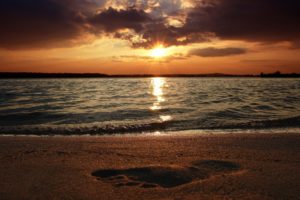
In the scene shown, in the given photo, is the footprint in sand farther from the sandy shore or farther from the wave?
the wave

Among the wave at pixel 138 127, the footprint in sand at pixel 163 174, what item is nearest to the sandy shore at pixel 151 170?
the footprint in sand at pixel 163 174

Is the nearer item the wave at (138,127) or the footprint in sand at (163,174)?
the footprint in sand at (163,174)

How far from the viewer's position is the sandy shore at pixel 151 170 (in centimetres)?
410

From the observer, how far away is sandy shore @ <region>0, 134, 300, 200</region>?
4.10 m

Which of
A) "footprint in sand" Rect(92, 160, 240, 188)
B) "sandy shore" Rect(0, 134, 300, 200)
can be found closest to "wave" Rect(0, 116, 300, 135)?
"sandy shore" Rect(0, 134, 300, 200)

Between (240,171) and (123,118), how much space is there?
894 cm

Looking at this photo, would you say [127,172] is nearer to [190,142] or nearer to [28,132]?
[190,142]

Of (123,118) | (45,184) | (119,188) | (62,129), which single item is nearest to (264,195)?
(119,188)

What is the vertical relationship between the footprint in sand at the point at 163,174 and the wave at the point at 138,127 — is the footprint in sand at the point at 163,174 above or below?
above

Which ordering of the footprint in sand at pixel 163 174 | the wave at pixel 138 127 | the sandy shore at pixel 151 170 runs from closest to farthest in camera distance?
the sandy shore at pixel 151 170 → the footprint in sand at pixel 163 174 → the wave at pixel 138 127

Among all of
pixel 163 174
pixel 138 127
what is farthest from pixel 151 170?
pixel 138 127

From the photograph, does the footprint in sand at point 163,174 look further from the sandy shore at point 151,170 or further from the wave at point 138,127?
the wave at point 138,127

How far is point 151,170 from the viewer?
5.09 metres

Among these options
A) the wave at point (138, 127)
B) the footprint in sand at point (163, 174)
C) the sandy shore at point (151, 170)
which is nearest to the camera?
the sandy shore at point (151, 170)
